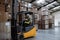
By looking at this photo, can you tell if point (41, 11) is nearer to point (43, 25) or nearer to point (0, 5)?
point (43, 25)

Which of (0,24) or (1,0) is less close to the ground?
Answer: (1,0)

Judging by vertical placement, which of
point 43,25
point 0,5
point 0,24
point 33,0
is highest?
point 33,0

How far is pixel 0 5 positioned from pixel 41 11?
10.8 metres

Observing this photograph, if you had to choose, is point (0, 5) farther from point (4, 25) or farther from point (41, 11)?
point (41, 11)

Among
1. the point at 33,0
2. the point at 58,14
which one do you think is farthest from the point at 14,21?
the point at 58,14

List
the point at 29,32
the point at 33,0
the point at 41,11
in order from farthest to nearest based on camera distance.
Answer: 1. the point at 41,11
2. the point at 33,0
3. the point at 29,32

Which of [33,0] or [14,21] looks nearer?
[14,21]

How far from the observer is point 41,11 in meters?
15.7

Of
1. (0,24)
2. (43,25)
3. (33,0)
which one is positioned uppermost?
(33,0)

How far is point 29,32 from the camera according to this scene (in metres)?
8.13

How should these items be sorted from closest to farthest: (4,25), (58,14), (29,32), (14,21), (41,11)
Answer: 1. (14,21)
2. (4,25)
3. (29,32)
4. (41,11)
5. (58,14)

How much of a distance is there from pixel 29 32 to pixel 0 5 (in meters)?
3.42

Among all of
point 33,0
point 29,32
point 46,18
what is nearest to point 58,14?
point 46,18

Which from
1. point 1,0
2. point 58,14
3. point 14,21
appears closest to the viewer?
point 14,21
